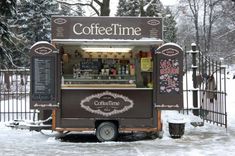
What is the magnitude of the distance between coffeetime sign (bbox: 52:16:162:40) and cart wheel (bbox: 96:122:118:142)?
2.35 metres

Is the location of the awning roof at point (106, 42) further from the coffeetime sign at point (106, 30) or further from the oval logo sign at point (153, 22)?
the oval logo sign at point (153, 22)

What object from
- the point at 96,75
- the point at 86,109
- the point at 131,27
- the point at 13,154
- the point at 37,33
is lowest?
the point at 13,154

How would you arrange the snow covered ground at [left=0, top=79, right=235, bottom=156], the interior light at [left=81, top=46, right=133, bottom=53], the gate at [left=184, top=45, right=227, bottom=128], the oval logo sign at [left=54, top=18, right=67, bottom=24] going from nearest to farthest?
the snow covered ground at [left=0, top=79, right=235, bottom=156] → the oval logo sign at [left=54, top=18, right=67, bottom=24] → the interior light at [left=81, top=46, right=133, bottom=53] → the gate at [left=184, top=45, right=227, bottom=128]

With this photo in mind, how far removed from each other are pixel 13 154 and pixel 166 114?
6.52 meters

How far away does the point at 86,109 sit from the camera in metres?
13.0

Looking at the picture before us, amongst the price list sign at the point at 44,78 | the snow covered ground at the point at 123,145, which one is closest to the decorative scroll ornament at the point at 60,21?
the price list sign at the point at 44,78

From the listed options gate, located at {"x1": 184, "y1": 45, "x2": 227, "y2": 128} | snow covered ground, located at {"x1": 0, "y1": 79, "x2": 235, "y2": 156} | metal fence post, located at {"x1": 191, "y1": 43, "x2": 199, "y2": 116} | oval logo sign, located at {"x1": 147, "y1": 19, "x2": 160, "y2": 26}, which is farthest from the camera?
metal fence post, located at {"x1": 191, "y1": 43, "x2": 199, "y2": 116}

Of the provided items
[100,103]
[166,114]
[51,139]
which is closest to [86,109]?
[100,103]

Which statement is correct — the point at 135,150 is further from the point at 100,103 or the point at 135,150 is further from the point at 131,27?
the point at 131,27

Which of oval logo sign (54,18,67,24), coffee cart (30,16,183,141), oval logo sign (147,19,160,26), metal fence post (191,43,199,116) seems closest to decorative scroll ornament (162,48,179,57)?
coffee cart (30,16,183,141)

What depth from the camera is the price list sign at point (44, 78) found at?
1278cm

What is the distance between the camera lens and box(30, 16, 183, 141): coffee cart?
41.9 feet

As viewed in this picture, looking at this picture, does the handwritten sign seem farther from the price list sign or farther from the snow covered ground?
the price list sign

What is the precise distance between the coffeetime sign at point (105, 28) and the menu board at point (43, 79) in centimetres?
76
